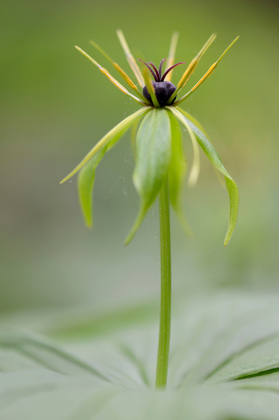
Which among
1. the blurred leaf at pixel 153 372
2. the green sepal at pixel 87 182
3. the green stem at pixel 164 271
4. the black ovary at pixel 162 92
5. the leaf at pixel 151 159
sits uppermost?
the black ovary at pixel 162 92

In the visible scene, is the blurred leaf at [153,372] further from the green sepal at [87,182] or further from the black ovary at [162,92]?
the black ovary at [162,92]

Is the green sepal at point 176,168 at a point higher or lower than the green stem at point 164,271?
higher

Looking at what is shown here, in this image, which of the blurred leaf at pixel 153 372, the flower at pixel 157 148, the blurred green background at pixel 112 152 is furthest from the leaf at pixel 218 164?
the blurred green background at pixel 112 152

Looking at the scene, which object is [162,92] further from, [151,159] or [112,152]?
[112,152]

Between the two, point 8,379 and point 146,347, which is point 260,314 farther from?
point 8,379

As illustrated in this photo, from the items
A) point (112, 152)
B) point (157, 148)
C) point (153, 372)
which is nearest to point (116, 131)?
point (157, 148)
